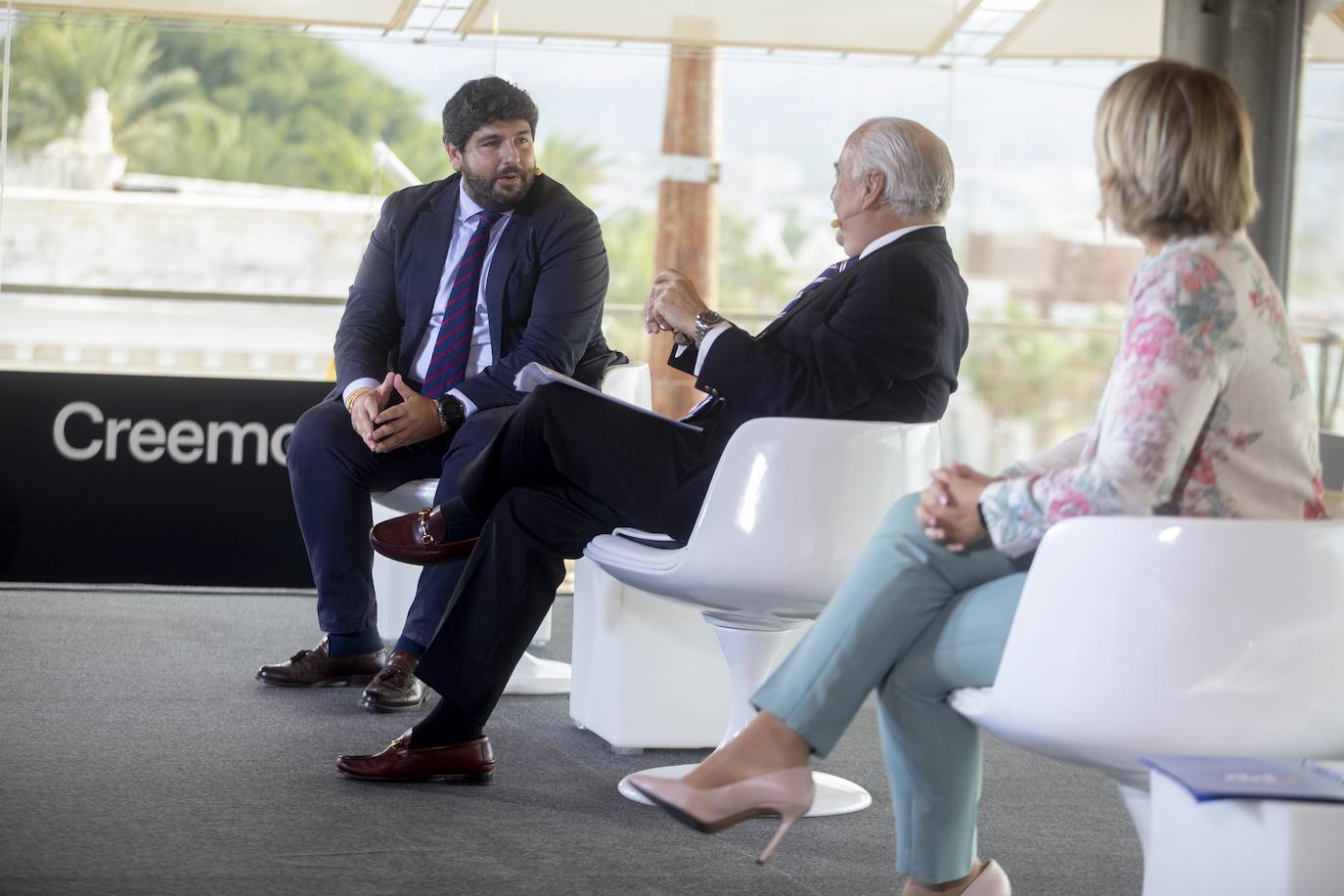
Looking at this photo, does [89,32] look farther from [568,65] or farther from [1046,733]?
[1046,733]

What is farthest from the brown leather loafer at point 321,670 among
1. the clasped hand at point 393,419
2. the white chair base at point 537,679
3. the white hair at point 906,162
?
the white hair at point 906,162

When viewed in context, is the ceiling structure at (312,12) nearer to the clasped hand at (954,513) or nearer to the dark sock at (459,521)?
the dark sock at (459,521)

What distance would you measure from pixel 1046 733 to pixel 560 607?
319 centimetres

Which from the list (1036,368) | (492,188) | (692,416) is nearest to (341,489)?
(492,188)

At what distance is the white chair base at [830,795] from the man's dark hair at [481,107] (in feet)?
5.10

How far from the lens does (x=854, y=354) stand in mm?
2541

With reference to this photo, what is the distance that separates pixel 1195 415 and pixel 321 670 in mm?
2370

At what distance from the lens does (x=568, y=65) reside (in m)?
5.05

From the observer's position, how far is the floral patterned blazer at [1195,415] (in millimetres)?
1672

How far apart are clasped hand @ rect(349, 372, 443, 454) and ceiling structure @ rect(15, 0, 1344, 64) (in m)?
1.99

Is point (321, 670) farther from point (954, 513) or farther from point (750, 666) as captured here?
point (954, 513)

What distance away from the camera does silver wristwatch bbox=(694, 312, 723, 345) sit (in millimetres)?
2629

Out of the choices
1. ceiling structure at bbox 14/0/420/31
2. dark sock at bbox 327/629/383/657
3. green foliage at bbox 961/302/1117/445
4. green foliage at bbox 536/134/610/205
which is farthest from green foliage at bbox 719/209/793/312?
dark sock at bbox 327/629/383/657

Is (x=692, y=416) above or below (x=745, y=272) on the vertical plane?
below
